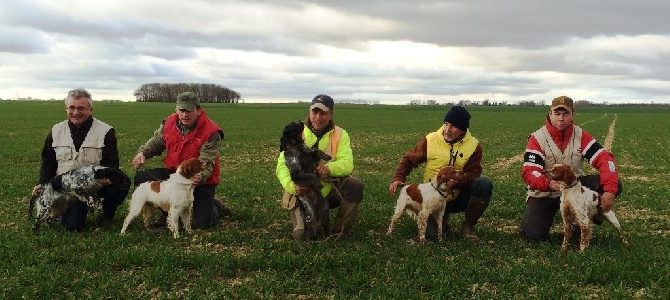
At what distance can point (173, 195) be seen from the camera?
22.9ft

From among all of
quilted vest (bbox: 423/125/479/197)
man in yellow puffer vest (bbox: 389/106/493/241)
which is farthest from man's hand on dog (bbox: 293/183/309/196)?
quilted vest (bbox: 423/125/479/197)

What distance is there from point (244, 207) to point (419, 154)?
11.9ft

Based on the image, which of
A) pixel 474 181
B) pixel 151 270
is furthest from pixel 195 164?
pixel 474 181

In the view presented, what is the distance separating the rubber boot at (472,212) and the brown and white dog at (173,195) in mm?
3661

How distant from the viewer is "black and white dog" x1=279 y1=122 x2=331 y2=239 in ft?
21.3

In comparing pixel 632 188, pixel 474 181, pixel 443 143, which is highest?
pixel 443 143

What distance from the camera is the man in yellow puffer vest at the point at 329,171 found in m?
6.86

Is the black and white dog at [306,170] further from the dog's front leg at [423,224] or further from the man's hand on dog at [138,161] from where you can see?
the man's hand on dog at [138,161]

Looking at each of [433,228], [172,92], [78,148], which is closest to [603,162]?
[433,228]

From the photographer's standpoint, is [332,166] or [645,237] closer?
[332,166]

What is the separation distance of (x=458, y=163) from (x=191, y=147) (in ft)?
12.4

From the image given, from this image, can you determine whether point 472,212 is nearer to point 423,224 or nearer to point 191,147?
point 423,224

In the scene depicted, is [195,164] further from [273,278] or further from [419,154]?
[419,154]

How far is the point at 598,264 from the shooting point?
18.6 feet
